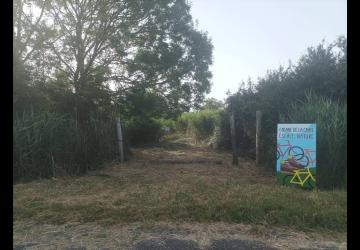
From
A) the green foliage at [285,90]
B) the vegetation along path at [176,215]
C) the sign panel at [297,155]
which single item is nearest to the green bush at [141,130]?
the green foliage at [285,90]

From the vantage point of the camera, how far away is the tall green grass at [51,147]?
24.4 ft

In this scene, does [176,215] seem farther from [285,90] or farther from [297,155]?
[285,90]

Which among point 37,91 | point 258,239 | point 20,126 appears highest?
point 37,91

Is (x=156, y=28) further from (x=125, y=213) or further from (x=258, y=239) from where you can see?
(x=258, y=239)

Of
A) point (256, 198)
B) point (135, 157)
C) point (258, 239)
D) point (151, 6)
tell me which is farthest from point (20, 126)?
point (151, 6)

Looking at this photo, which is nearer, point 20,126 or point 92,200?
point 92,200

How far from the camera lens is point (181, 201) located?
5.18 metres

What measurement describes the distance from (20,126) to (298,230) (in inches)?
257

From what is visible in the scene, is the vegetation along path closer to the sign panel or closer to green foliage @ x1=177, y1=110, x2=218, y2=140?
the sign panel

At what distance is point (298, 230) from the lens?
4.11 metres

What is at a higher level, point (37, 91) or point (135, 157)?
point (37, 91)

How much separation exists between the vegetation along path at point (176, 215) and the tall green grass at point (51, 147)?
78 centimetres

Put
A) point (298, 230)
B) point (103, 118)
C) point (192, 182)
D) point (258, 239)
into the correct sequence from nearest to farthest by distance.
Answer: point (258, 239)
point (298, 230)
point (192, 182)
point (103, 118)

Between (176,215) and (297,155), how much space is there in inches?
117
